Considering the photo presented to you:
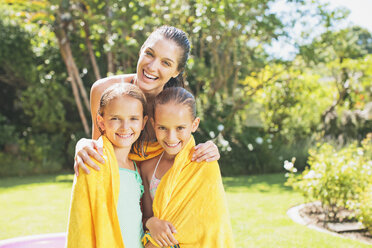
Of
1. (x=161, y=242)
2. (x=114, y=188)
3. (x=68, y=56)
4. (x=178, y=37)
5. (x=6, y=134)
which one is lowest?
(x=6, y=134)

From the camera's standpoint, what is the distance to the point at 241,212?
20.2 feet

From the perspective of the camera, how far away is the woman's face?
2619mm

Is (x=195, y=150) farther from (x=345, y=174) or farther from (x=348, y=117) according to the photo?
(x=348, y=117)

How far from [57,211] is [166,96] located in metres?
4.83

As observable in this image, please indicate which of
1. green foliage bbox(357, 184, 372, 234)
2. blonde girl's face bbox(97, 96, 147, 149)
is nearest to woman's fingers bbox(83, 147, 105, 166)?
blonde girl's face bbox(97, 96, 147, 149)

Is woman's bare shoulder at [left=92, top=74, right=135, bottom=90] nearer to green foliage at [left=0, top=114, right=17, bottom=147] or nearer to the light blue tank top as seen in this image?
the light blue tank top

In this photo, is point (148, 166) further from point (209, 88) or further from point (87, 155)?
point (209, 88)

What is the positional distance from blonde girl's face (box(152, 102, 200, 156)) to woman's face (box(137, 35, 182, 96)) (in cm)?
49

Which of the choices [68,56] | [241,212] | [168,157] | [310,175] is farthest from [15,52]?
[168,157]

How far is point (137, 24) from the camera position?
30.9 feet

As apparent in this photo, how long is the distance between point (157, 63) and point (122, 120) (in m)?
0.61

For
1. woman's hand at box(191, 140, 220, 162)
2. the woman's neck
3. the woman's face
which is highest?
the woman's face

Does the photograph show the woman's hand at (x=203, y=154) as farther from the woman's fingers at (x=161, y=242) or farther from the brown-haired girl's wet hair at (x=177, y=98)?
the woman's fingers at (x=161, y=242)

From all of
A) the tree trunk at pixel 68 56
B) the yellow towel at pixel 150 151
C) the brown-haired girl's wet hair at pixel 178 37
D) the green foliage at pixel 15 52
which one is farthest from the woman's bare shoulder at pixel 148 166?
the green foliage at pixel 15 52
